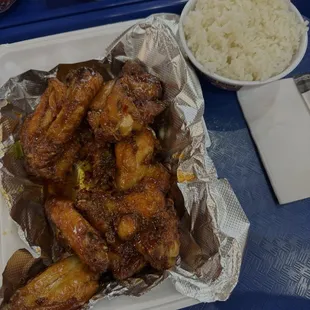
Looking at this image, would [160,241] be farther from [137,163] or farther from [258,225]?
[258,225]

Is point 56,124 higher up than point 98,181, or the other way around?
point 56,124

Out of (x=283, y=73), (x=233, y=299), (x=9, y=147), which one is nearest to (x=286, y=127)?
(x=283, y=73)

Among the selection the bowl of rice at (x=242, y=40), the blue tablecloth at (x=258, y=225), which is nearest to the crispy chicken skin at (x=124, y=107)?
the bowl of rice at (x=242, y=40)

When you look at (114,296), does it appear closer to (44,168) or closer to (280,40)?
(44,168)

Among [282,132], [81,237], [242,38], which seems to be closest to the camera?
[81,237]

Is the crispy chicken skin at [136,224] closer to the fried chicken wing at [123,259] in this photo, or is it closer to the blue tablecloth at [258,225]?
the fried chicken wing at [123,259]

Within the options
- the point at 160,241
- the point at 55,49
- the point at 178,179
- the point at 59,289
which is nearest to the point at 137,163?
the point at 178,179

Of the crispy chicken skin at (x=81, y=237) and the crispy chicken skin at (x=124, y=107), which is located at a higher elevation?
the crispy chicken skin at (x=124, y=107)

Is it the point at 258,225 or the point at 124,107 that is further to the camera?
the point at 258,225
